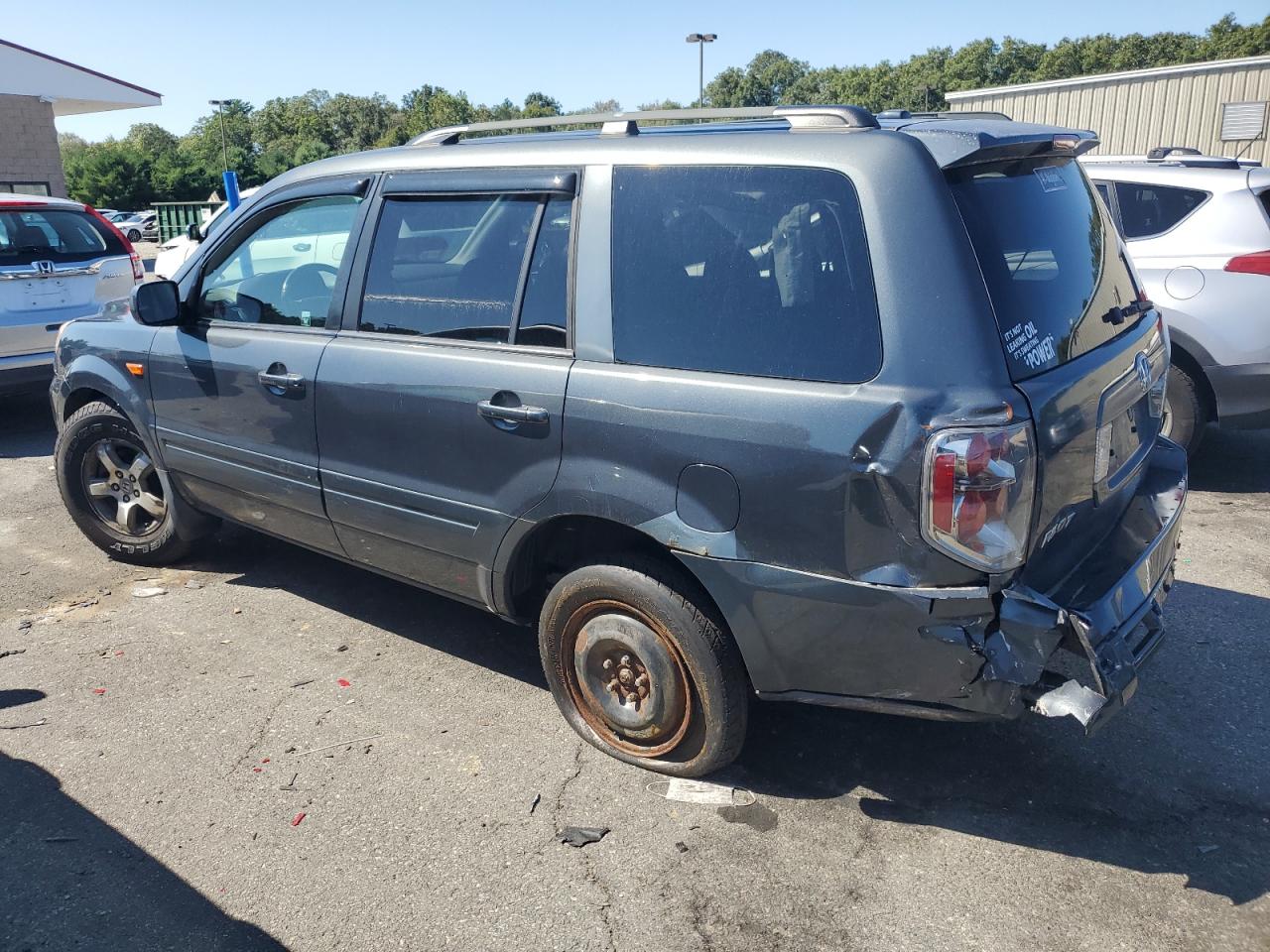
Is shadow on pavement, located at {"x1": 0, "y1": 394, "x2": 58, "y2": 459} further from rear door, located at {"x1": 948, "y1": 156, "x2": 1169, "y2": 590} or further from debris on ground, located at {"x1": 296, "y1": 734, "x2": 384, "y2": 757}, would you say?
rear door, located at {"x1": 948, "y1": 156, "x2": 1169, "y2": 590}

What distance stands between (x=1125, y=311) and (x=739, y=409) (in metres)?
1.47

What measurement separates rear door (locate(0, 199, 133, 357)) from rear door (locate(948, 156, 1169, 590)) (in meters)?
7.30

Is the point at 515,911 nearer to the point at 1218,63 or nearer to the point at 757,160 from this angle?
the point at 757,160

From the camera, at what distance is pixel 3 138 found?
22203 millimetres

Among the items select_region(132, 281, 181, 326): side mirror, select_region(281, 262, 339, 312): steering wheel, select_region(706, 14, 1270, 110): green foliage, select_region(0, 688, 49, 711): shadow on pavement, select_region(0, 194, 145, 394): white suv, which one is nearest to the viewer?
select_region(0, 688, 49, 711): shadow on pavement

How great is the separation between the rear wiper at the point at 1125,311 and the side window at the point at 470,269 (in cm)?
171

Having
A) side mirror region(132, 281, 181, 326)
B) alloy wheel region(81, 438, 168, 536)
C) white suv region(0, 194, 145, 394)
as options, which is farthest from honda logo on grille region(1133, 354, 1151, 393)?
white suv region(0, 194, 145, 394)

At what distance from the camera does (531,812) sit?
3154 mm

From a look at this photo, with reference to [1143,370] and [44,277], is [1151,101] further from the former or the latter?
[1143,370]

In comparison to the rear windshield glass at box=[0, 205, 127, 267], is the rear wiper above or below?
below

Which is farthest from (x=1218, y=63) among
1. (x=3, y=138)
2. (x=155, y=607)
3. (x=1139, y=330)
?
(x=3, y=138)

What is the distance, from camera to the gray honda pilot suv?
257 centimetres

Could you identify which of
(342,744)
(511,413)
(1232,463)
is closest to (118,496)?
(342,744)

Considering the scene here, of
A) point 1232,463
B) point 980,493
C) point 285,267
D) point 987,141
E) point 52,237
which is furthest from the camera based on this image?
point 52,237
